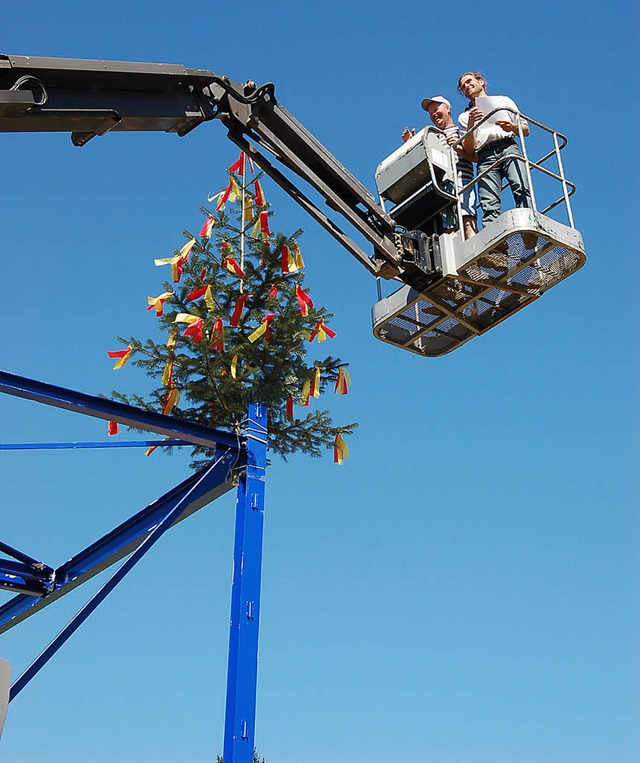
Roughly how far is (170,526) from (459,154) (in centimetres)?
492

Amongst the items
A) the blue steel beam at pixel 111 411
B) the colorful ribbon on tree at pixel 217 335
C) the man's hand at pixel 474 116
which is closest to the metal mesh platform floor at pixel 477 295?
the man's hand at pixel 474 116

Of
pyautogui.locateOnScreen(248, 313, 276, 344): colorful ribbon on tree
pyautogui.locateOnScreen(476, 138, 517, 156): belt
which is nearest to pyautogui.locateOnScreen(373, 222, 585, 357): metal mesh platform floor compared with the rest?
pyautogui.locateOnScreen(476, 138, 517, 156): belt

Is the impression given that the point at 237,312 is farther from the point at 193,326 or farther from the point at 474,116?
the point at 474,116

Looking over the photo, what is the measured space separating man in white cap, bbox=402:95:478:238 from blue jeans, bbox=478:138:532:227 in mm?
131

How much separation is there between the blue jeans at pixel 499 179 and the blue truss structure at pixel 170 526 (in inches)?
139

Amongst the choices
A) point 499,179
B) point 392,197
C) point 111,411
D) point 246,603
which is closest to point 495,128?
point 499,179

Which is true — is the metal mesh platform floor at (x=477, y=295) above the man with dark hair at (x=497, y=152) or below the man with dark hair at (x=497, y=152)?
below

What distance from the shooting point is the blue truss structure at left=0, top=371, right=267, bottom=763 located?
27.9 ft

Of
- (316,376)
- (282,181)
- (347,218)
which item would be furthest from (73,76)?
(316,376)

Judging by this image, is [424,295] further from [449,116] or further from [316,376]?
[316,376]

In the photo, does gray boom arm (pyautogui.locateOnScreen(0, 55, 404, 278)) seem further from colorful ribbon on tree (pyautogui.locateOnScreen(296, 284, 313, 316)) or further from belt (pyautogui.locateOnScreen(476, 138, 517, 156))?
colorful ribbon on tree (pyautogui.locateOnScreen(296, 284, 313, 316))

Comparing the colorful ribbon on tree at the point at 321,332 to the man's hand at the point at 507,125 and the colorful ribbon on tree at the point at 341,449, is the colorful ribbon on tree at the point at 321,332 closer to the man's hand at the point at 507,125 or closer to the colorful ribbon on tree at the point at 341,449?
the colorful ribbon on tree at the point at 341,449

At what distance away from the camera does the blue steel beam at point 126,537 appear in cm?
980

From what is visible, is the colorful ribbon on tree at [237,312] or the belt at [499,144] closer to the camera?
the belt at [499,144]
